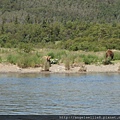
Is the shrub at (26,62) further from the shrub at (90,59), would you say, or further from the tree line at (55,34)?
the tree line at (55,34)

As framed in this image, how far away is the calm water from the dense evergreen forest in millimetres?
38688

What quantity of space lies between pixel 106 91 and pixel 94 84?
275 centimetres

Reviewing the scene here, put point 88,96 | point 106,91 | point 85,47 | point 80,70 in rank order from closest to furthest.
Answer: point 88,96, point 106,91, point 80,70, point 85,47

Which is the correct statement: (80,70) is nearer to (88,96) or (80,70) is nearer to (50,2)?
(88,96)

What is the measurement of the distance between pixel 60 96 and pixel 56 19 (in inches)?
3383

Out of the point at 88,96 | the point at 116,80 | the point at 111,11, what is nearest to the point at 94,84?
the point at 116,80

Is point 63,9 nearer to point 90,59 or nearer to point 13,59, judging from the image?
point 90,59

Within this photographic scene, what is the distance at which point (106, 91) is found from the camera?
59.0 feet

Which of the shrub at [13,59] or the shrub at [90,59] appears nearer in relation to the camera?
the shrub at [13,59]

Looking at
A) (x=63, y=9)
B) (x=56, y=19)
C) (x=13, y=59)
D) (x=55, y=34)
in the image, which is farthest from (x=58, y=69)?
(x=63, y=9)

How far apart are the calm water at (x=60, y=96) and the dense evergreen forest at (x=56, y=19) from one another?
38.7 m

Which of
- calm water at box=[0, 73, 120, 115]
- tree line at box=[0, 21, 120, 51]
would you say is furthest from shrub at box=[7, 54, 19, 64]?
tree line at box=[0, 21, 120, 51]

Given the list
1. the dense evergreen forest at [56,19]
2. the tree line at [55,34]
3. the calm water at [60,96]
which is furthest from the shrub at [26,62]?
the dense evergreen forest at [56,19]

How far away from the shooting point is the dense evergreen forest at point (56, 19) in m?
65.3
